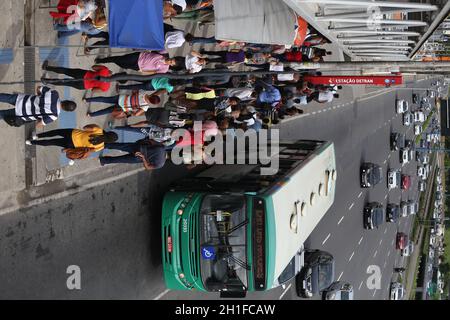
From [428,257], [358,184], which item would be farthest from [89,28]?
[428,257]

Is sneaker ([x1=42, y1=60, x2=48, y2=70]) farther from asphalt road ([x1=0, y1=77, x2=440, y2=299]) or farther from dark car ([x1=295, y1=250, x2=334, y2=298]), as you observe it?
dark car ([x1=295, y1=250, x2=334, y2=298])

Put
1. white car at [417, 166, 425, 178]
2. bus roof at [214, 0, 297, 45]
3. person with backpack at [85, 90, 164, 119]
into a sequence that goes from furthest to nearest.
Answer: white car at [417, 166, 425, 178] → person with backpack at [85, 90, 164, 119] → bus roof at [214, 0, 297, 45]

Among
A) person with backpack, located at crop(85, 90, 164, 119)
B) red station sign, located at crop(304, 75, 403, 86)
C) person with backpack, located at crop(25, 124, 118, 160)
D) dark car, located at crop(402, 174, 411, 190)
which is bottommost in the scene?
dark car, located at crop(402, 174, 411, 190)

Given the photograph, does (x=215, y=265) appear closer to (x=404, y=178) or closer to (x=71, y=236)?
(x=71, y=236)

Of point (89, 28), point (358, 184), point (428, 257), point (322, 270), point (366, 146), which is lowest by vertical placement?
point (428, 257)

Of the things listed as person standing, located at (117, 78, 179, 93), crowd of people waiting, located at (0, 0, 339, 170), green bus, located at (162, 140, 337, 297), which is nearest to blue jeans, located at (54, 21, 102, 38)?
A: crowd of people waiting, located at (0, 0, 339, 170)

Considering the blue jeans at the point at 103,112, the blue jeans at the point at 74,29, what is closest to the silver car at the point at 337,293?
the blue jeans at the point at 103,112

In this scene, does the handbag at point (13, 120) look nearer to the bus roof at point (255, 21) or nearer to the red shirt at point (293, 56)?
the bus roof at point (255, 21)
